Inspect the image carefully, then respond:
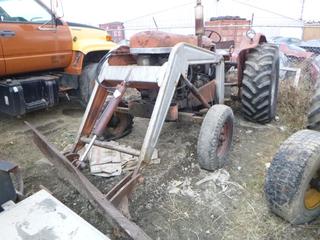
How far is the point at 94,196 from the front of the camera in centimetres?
183

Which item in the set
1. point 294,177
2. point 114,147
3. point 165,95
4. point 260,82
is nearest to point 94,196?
point 114,147

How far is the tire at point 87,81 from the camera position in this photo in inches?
191

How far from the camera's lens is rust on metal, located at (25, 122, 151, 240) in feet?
5.20

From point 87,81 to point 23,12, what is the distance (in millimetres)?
1374

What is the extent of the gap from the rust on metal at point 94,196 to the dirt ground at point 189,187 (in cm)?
48

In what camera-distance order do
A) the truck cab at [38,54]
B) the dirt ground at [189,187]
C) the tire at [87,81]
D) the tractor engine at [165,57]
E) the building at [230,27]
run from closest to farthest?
the dirt ground at [189,187] → the tractor engine at [165,57] → the truck cab at [38,54] → the tire at [87,81] → the building at [230,27]

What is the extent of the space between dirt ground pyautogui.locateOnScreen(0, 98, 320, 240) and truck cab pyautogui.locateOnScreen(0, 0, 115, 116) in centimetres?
58

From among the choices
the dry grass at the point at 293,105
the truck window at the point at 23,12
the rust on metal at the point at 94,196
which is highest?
the truck window at the point at 23,12

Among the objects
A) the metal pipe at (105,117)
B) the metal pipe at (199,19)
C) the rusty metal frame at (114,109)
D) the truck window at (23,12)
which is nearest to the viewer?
the rusty metal frame at (114,109)

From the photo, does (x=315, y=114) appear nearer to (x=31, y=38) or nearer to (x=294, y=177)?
(x=294, y=177)

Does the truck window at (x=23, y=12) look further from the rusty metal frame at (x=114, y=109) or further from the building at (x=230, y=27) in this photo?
the building at (x=230, y=27)

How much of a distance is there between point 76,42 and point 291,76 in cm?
428

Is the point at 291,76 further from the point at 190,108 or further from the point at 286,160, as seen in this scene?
the point at 286,160

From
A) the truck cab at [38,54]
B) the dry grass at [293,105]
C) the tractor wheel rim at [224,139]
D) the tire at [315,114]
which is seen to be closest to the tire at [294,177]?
the tire at [315,114]
